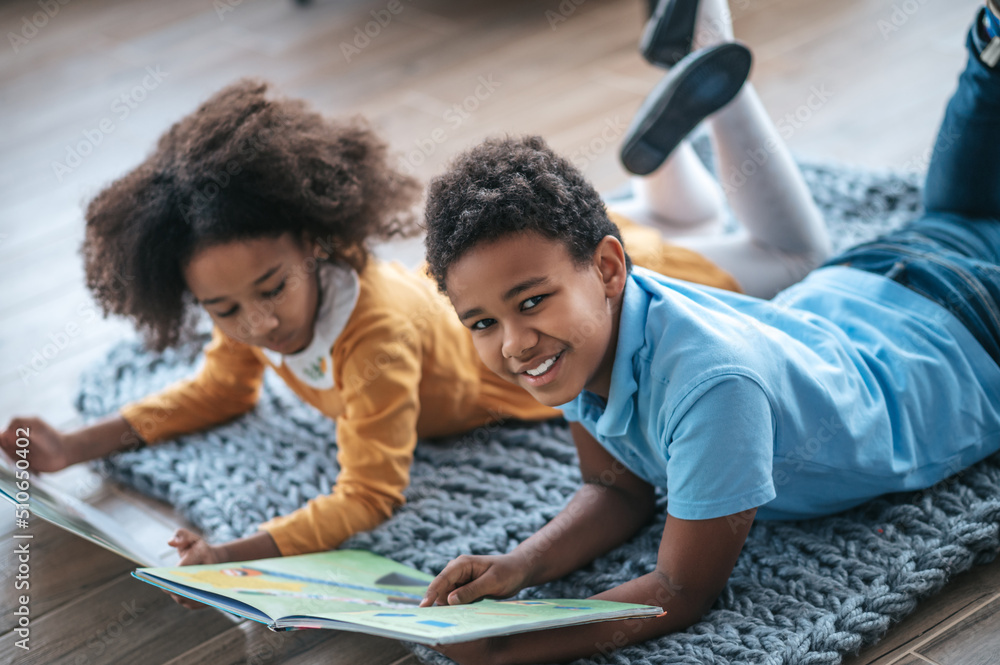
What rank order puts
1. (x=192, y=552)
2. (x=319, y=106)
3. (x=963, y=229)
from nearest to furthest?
(x=192, y=552), (x=963, y=229), (x=319, y=106)

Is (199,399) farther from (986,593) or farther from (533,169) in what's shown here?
(986,593)

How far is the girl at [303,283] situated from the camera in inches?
40.5

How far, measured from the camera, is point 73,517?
946 mm

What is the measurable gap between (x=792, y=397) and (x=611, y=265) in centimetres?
19

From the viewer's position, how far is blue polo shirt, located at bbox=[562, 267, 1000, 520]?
29.6 inches

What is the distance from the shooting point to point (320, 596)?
84 cm

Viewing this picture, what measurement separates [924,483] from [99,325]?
1.25m

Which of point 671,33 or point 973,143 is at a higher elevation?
point 671,33

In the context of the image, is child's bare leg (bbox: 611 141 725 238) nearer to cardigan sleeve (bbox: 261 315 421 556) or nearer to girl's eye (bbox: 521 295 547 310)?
cardigan sleeve (bbox: 261 315 421 556)

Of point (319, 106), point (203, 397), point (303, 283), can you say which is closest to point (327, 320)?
point (303, 283)

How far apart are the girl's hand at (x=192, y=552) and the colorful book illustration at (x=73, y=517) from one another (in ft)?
0.11

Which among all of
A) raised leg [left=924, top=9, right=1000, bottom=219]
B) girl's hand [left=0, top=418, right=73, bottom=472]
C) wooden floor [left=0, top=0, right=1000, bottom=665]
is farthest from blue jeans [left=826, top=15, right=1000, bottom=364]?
girl's hand [left=0, top=418, right=73, bottom=472]

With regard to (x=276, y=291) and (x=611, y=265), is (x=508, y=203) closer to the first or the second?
(x=611, y=265)

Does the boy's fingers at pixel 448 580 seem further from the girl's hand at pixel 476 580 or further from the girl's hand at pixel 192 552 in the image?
the girl's hand at pixel 192 552
